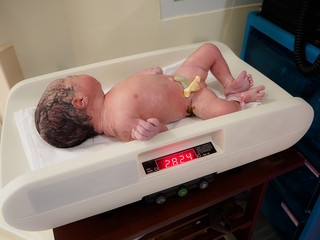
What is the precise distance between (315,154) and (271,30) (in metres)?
0.51

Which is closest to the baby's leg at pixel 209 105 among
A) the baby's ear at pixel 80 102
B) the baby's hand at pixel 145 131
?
the baby's hand at pixel 145 131

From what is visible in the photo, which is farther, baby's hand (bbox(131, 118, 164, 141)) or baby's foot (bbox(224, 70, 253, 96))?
baby's foot (bbox(224, 70, 253, 96))

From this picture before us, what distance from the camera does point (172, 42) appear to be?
1270 mm

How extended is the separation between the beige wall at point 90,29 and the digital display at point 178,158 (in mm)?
660

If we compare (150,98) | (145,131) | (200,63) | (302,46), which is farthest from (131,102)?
(302,46)

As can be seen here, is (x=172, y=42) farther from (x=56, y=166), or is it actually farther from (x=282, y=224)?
(x=282, y=224)

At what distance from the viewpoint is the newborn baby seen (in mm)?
802

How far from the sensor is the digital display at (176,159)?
70 cm

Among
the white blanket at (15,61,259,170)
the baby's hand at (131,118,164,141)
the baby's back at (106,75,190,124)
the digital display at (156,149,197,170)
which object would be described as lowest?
the white blanket at (15,61,259,170)

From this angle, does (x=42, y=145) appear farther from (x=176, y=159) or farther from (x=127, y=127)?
(x=176, y=159)

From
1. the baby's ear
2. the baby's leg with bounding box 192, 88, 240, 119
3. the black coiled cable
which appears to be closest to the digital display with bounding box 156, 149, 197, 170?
the baby's leg with bounding box 192, 88, 240, 119

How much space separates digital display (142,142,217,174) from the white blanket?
20cm

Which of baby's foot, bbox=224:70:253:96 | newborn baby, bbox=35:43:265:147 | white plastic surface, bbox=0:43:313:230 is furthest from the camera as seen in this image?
baby's foot, bbox=224:70:253:96

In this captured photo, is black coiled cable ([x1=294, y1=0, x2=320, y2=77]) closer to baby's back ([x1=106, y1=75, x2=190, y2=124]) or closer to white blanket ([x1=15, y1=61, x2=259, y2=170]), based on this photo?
white blanket ([x1=15, y1=61, x2=259, y2=170])
